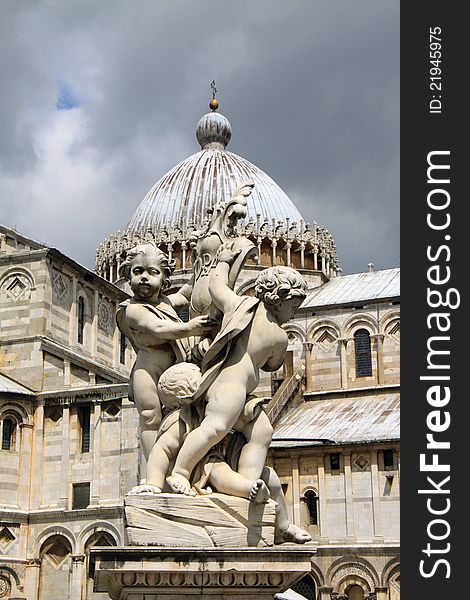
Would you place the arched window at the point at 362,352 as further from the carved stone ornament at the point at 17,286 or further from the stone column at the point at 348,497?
the carved stone ornament at the point at 17,286

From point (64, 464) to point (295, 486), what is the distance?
1043 centimetres

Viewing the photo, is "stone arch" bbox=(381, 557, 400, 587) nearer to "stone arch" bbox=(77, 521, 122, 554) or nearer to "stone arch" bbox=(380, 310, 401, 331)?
"stone arch" bbox=(77, 521, 122, 554)

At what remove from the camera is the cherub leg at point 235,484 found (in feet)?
26.7

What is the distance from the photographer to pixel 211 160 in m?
62.9

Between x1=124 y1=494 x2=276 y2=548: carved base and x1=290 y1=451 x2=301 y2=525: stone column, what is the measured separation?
3792cm

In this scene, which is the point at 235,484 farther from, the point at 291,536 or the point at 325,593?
the point at 325,593

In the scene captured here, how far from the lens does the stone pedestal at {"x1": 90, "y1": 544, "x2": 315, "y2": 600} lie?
7.78 m

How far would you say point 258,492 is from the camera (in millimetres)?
8117

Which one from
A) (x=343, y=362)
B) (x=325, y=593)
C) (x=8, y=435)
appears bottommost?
(x=325, y=593)

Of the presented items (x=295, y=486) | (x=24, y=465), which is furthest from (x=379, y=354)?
(x=24, y=465)

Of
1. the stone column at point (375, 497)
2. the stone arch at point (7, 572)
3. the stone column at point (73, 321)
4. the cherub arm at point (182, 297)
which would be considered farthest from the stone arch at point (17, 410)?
the cherub arm at point (182, 297)

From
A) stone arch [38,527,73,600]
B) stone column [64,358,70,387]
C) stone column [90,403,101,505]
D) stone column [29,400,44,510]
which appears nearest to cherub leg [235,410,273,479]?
stone column [90,403,101,505]

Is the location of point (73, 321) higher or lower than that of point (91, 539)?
higher

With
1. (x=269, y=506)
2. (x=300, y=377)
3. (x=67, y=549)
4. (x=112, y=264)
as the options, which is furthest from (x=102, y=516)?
(x=269, y=506)
